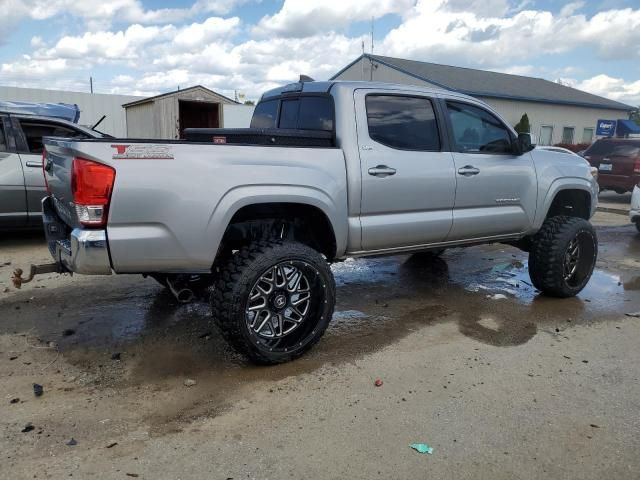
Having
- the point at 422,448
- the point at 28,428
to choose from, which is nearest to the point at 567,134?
the point at 422,448

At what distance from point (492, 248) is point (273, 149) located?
5.16 meters

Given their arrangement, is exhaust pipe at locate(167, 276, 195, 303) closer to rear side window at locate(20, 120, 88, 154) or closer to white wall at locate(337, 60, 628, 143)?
rear side window at locate(20, 120, 88, 154)

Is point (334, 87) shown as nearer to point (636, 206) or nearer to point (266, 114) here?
point (266, 114)

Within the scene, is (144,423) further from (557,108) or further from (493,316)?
(557,108)

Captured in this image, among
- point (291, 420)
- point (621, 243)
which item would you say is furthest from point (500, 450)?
point (621, 243)

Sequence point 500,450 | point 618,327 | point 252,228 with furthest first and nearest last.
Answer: point 618,327, point 252,228, point 500,450

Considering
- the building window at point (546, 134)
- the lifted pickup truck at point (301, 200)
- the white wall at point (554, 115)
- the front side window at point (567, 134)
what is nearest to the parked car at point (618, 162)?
the lifted pickup truck at point (301, 200)

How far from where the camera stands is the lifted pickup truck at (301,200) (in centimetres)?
302

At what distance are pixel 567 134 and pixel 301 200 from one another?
33210 mm

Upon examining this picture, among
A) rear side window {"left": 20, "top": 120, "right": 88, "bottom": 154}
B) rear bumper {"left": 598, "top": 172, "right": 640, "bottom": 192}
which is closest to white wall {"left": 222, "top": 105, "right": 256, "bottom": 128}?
rear bumper {"left": 598, "top": 172, "right": 640, "bottom": 192}

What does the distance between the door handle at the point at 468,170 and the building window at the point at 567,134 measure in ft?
102

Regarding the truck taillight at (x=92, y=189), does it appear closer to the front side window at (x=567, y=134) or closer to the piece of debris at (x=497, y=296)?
the piece of debris at (x=497, y=296)

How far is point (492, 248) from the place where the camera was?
7676mm

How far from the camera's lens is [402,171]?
13.2 ft
